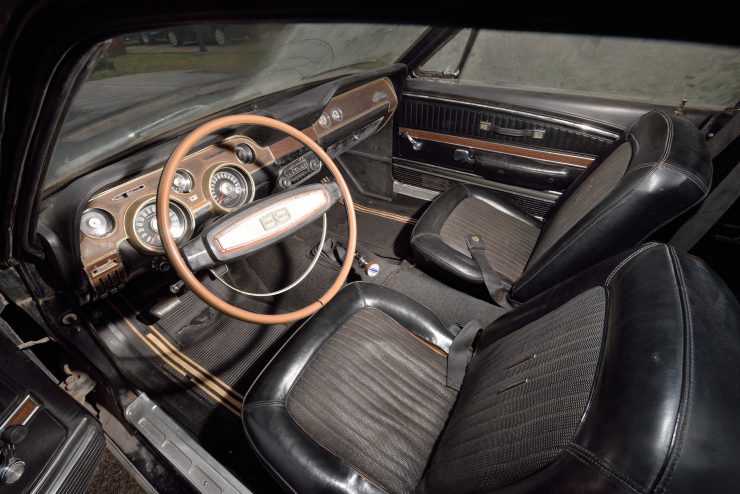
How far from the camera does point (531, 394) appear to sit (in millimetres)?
904

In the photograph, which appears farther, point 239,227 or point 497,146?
point 497,146

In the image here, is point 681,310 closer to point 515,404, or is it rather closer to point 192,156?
point 515,404

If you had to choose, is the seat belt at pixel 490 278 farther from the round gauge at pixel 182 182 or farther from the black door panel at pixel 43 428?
the black door panel at pixel 43 428

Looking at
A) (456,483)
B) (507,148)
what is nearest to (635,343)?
(456,483)

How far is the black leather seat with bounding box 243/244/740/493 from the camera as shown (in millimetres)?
604

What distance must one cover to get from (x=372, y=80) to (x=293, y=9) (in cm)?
193

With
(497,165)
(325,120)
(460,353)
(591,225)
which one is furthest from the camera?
(497,165)

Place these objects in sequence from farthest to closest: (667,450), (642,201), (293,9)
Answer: (642,201), (667,450), (293,9)

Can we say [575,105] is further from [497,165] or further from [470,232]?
[470,232]

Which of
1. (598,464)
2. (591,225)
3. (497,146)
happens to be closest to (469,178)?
(497,146)

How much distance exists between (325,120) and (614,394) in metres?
1.83

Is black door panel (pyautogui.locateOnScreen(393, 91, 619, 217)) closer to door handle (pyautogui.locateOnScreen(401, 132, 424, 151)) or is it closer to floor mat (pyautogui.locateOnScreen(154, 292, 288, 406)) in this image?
door handle (pyautogui.locateOnScreen(401, 132, 424, 151))

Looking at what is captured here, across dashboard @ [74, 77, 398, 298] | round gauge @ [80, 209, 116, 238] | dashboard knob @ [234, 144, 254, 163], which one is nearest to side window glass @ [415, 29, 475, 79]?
dashboard @ [74, 77, 398, 298]

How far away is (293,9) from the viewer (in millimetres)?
456
